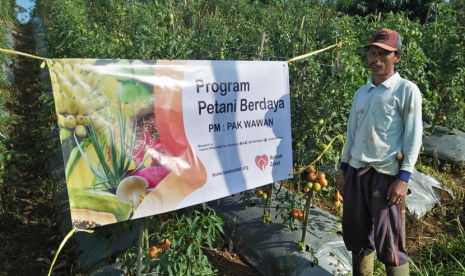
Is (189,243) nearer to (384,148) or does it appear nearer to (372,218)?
(372,218)

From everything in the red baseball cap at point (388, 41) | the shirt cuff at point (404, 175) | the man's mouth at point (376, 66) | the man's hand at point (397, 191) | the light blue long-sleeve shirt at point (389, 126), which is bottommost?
the man's hand at point (397, 191)

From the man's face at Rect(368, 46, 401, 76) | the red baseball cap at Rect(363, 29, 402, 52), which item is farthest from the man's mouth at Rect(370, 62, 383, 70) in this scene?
the red baseball cap at Rect(363, 29, 402, 52)

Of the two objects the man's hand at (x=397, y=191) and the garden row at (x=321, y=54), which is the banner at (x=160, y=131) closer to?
the garden row at (x=321, y=54)

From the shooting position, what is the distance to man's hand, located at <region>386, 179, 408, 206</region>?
206cm

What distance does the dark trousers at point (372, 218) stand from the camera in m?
2.18

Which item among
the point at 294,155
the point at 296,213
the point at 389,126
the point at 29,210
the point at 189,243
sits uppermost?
the point at 389,126

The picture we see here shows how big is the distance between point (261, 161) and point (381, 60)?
38.1 inches

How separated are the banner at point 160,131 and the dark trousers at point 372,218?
0.56m

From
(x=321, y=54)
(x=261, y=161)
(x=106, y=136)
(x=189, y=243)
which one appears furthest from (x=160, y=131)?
(x=321, y=54)

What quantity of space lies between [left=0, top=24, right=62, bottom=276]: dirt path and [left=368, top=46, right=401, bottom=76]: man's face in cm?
298

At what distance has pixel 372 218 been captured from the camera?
7.80ft

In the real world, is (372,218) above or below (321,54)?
below

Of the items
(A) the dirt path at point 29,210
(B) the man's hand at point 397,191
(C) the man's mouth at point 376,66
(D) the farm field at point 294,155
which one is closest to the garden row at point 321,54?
(D) the farm field at point 294,155

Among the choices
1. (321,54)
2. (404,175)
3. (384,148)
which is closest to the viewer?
(404,175)
